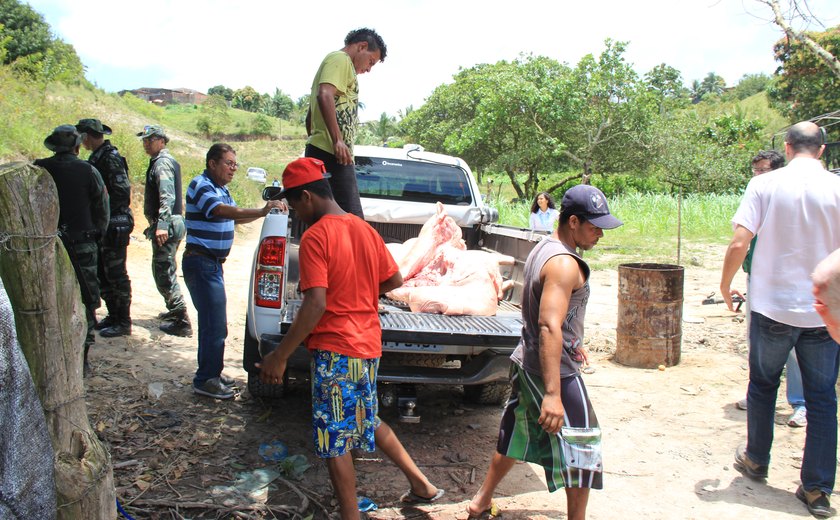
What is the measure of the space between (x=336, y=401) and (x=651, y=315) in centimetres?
434

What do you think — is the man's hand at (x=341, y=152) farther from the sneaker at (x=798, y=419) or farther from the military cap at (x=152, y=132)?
the sneaker at (x=798, y=419)

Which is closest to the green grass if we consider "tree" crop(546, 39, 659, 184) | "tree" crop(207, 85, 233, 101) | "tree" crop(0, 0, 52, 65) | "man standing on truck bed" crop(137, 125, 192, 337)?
"tree" crop(546, 39, 659, 184)

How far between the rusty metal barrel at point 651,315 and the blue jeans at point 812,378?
8.27 ft

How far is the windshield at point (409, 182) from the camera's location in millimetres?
6234

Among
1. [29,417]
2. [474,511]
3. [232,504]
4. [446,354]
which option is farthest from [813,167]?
[29,417]

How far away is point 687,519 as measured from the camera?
350 cm

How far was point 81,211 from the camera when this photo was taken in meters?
5.24

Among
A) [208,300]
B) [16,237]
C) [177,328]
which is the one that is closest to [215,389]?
[208,300]

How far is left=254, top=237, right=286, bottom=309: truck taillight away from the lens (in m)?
3.87

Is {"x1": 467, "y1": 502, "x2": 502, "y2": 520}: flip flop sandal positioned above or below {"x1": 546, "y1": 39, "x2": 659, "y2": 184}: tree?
below

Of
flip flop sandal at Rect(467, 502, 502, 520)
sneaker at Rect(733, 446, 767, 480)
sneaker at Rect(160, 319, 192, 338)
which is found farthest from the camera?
sneaker at Rect(160, 319, 192, 338)

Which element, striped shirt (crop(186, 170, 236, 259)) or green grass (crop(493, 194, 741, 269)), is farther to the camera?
green grass (crop(493, 194, 741, 269))

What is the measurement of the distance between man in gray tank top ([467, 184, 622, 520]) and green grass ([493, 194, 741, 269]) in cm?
1059

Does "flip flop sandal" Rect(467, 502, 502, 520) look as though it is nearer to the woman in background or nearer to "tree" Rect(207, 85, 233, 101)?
the woman in background
